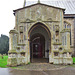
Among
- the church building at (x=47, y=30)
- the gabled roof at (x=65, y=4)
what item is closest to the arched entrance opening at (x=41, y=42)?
the church building at (x=47, y=30)

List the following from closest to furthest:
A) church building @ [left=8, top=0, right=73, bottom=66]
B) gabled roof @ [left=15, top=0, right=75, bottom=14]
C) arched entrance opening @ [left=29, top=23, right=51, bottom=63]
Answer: church building @ [left=8, top=0, right=73, bottom=66], arched entrance opening @ [left=29, top=23, right=51, bottom=63], gabled roof @ [left=15, top=0, right=75, bottom=14]

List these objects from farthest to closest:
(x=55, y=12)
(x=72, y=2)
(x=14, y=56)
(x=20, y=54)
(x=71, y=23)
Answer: (x=72, y=2) < (x=71, y=23) < (x=55, y=12) < (x=20, y=54) < (x=14, y=56)

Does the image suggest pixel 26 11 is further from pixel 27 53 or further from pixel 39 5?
pixel 27 53

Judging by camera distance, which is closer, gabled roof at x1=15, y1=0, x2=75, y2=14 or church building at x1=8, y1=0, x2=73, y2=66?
church building at x1=8, y1=0, x2=73, y2=66

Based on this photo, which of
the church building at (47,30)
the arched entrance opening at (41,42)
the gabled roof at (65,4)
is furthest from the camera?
the gabled roof at (65,4)

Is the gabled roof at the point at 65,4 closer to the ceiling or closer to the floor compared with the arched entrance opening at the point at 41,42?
closer to the ceiling

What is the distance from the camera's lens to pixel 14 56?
10594 millimetres

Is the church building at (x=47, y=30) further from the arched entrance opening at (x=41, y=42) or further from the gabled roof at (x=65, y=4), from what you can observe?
the gabled roof at (x=65, y=4)

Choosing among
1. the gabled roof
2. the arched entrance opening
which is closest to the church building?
the arched entrance opening

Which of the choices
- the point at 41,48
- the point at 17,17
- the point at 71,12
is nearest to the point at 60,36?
the point at 17,17

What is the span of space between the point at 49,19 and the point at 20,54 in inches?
194

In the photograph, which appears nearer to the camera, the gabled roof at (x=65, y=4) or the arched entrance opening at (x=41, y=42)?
the arched entrance opening at (x=41, y=42)

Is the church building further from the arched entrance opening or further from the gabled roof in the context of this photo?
the gabled roof

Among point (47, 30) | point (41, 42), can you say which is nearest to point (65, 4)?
point (41, 42)
